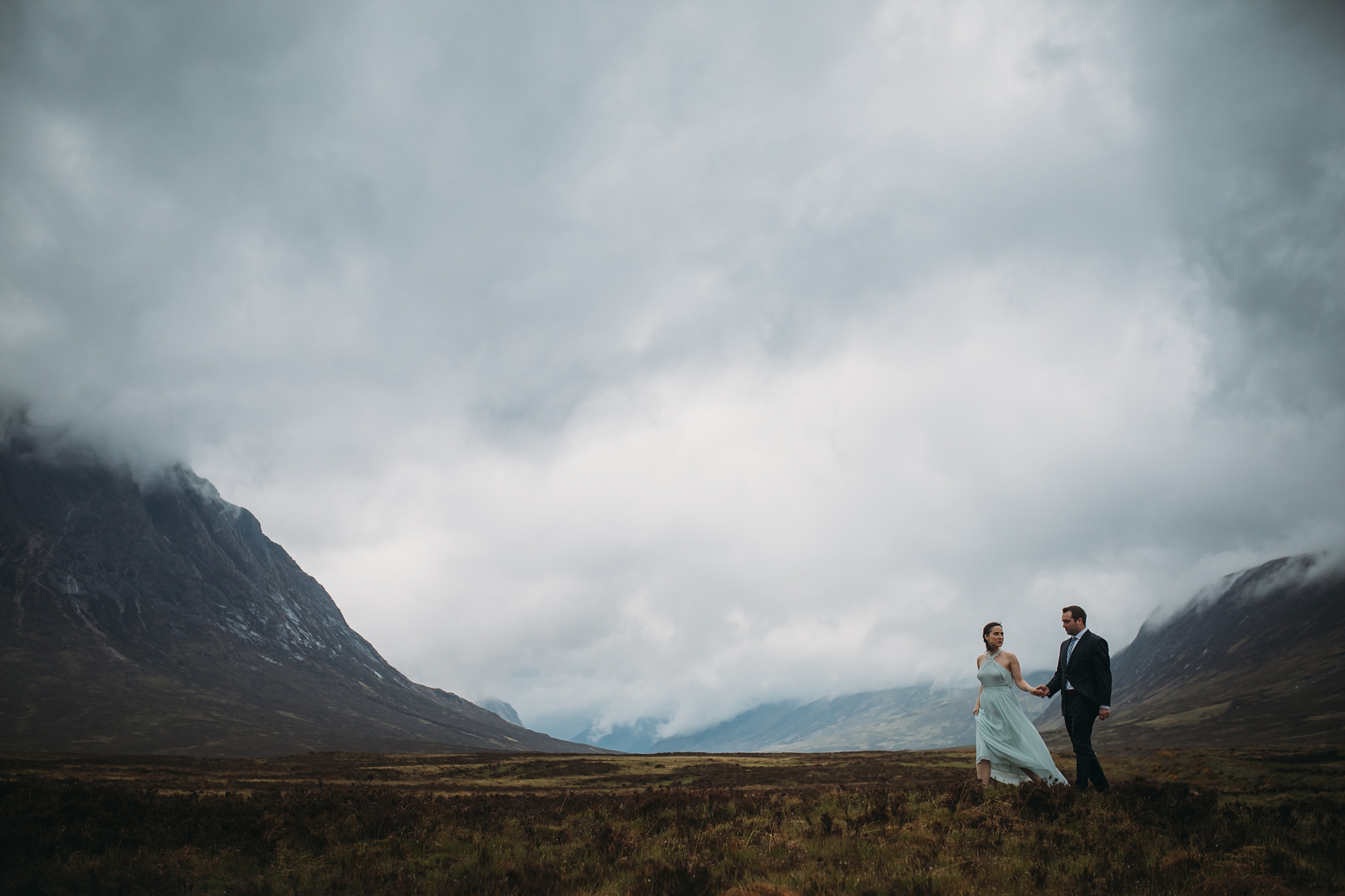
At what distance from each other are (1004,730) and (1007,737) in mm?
152

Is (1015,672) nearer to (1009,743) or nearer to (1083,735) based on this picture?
(1083,735)

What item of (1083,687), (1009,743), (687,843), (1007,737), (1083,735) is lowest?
(687,843)

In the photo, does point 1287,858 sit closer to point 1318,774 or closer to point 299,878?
point 299,878

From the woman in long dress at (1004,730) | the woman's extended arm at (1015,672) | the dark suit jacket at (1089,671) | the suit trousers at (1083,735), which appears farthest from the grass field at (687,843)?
the woman's extended arm at (1015,672)

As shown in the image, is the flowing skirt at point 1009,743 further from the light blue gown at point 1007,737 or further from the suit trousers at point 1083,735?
the suit trousers at point 1083,735

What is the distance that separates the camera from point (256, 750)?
140 m

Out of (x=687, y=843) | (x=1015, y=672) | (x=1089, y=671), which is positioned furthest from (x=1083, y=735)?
(x=687, y=843)

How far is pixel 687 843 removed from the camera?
36.6 feet

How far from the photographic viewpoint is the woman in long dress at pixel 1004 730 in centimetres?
1304

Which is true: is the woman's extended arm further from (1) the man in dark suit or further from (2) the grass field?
(2) the grass field

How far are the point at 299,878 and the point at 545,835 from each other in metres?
4.48

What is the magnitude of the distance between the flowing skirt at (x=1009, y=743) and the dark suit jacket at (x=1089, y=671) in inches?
46.7

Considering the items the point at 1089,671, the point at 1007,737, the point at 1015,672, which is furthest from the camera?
the point at 1007,737

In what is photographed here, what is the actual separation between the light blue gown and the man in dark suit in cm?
62
